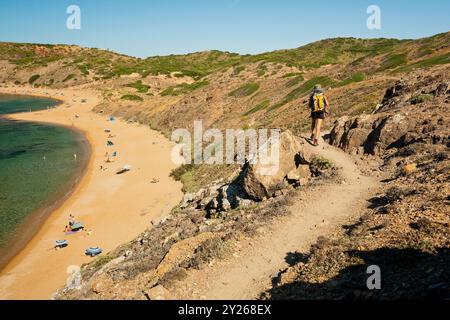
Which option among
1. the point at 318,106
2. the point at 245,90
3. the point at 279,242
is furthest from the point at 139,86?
the point at 279,242

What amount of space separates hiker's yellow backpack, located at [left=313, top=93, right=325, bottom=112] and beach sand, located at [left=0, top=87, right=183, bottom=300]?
13409 millimetres

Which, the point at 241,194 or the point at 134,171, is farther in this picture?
the point at 134,171

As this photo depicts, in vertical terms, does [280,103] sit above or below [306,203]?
above

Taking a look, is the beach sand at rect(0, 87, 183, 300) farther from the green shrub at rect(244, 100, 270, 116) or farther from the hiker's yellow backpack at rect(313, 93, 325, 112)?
the hiker's yellow backpack at rect(313, 93, 325, 112)

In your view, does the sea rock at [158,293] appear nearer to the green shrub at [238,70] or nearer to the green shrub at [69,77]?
the green shrub at [238,70]

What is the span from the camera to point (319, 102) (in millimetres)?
20094

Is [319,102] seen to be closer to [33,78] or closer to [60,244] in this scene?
[60,244]

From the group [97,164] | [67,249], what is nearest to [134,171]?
Answer: [97,164]

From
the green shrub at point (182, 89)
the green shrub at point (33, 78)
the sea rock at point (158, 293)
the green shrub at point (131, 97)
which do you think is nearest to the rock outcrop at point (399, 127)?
the sea rock at point (158, 293)

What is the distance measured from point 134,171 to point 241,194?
25183mm

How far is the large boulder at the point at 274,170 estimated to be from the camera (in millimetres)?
17391
